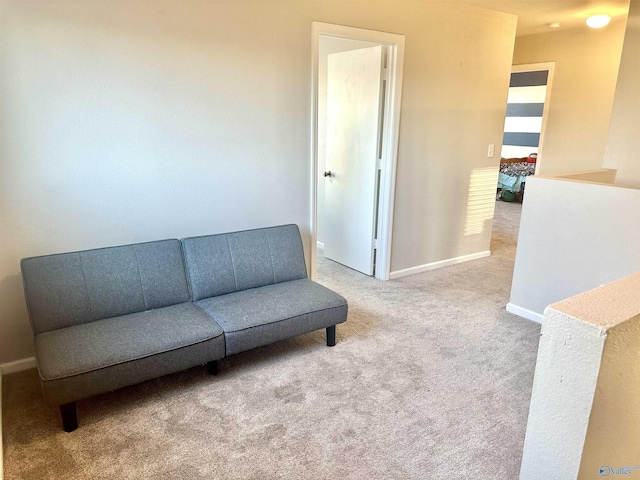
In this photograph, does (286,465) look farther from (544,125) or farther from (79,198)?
(544,125)

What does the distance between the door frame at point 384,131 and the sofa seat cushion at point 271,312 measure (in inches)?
30.0

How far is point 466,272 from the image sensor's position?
4301 mm

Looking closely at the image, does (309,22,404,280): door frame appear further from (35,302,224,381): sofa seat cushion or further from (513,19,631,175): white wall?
(513,19,631,175): white wall

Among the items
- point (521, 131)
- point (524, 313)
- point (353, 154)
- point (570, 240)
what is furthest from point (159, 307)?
point (521, 131)

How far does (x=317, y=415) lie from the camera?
7.18ft

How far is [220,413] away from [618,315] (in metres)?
1.78

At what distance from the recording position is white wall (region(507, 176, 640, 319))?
2.75 meters

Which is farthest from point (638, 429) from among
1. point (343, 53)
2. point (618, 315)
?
point (343, 53)

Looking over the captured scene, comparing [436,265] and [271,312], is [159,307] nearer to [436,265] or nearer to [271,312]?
[271,312]

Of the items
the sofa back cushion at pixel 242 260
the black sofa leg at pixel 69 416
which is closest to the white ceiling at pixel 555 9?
the sofa back cushion at pixel 242 260

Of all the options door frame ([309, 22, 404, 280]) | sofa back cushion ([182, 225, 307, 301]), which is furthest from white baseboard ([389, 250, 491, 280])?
sofa back cushion ([182, 225, 307, 301])

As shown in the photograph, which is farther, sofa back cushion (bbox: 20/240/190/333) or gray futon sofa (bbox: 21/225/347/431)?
sofa back cushion (bbox: 20/240/190/333)

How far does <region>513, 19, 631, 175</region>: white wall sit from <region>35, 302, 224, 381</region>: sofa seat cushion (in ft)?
17.6

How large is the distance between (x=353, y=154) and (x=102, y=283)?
247cm
